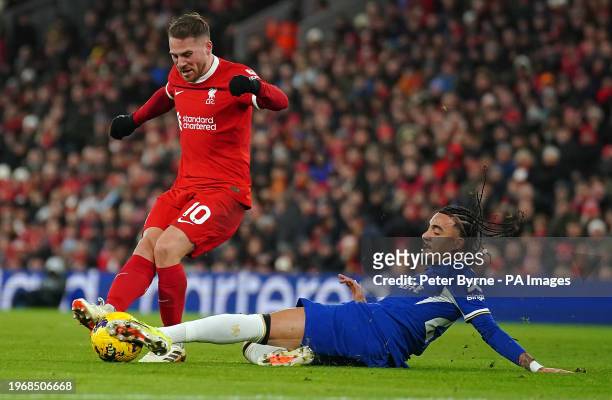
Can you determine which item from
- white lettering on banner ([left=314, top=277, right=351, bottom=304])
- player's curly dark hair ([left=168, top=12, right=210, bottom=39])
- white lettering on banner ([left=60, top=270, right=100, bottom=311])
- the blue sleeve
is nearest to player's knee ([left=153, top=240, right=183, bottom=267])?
player's curly dark hair ([left=168, top=12, right=210, bottom=39])

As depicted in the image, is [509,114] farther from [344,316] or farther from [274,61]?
[344,316]

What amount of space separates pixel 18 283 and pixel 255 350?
13.5 m

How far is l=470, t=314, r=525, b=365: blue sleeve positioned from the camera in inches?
348

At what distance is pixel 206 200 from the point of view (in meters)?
9.66

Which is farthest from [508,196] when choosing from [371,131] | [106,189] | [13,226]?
[13,226]

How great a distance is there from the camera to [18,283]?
72.4ft

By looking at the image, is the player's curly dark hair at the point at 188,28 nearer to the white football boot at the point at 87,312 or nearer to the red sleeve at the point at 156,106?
the red sleeve at the point at 156,106

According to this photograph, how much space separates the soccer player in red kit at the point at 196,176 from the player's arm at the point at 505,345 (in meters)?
2.12

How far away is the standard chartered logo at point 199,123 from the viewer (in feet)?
32.3

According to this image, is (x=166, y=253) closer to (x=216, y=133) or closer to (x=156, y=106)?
(x=216, y=133)

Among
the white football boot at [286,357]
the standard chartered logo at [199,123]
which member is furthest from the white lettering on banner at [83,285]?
the white football boot at [286,357]

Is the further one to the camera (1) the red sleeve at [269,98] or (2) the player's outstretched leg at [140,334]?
(1) the red sleeve at [269,98]

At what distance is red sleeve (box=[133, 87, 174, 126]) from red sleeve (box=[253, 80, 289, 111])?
1.20m

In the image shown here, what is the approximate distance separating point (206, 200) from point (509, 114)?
417 inches
